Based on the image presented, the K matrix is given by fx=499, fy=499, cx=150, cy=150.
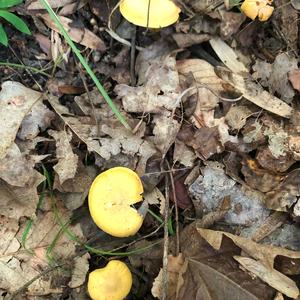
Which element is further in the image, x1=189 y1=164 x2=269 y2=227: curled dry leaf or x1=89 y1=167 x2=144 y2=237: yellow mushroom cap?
Answer: x1=189 y1=164 x2=269 y2=227: curled dry leaf

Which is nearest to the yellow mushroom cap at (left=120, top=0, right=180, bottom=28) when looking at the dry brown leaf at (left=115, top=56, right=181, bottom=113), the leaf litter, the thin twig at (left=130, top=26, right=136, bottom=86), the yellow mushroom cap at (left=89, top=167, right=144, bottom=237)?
the leaf litter

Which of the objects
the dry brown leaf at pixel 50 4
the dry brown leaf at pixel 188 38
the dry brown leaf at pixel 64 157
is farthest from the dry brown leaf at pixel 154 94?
the dry brown leaf at pixel 50 4

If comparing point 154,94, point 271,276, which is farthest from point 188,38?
point 271,276

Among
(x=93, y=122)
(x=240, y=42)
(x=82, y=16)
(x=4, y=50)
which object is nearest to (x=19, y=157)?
(x=93, y=122)

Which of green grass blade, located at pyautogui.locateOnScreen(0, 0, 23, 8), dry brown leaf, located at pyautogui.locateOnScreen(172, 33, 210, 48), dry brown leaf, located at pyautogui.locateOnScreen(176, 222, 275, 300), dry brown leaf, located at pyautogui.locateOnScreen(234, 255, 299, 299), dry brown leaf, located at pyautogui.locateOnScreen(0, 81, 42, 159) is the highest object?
green grass blade, located at pyautogui.locateOnScreen(0, 0, 23, 8)

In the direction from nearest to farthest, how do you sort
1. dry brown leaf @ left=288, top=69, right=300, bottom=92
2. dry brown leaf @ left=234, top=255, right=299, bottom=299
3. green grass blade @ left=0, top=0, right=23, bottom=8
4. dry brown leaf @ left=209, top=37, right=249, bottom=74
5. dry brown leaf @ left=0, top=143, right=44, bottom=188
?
dry brown leaf @ left=234, top=255, right=299, bottom=299 → dry brown leaf @ left=0, top=143, right=44, bottom=188 → green grass blade @ left=0, top=0, right=23, bottom=8 → dry brown leaf @ left=288, top=69, right=300, bottom=92 → dry brown leaf @ left=209, top=37, right=249, bottom=74

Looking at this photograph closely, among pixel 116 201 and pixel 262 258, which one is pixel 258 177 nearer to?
pixel 262 258

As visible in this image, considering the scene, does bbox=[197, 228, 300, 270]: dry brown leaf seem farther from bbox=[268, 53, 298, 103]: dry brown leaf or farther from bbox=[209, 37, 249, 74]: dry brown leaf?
bbox=[209, 37, 249, 74]: dry brown leaf
